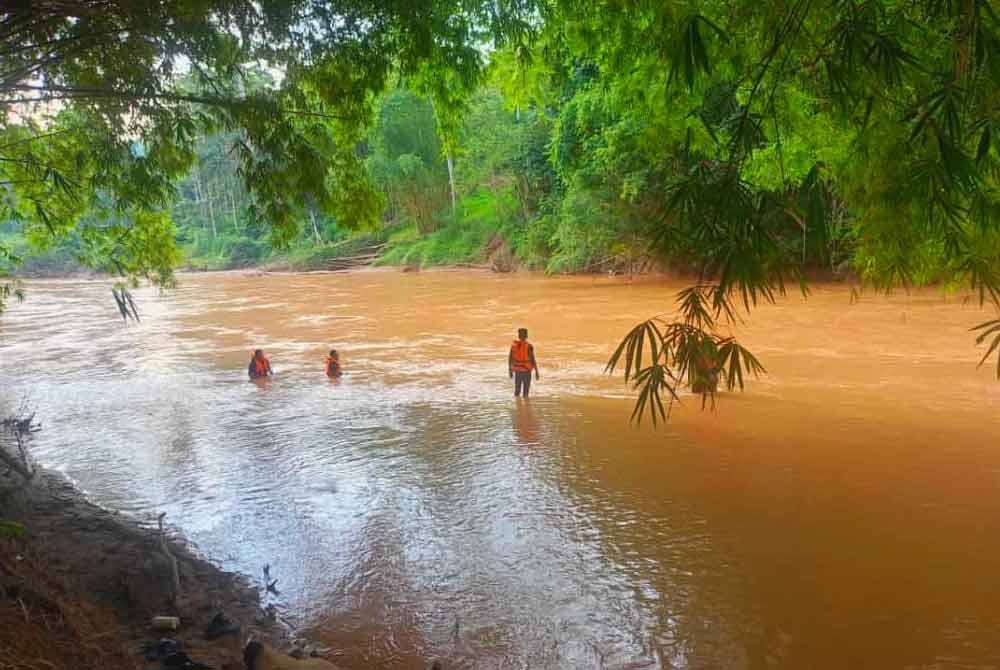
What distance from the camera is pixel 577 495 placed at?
6.80m

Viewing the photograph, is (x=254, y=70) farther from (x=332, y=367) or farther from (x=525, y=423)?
(x=332, y=367)

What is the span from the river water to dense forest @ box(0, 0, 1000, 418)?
1.75 m

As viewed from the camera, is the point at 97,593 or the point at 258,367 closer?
the point at 97,593

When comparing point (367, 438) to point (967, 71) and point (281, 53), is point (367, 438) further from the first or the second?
point (967, 71)

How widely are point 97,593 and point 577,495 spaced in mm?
4073

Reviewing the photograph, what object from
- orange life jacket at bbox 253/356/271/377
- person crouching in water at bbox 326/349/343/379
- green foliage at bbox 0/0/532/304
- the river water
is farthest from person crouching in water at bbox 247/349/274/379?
green foliage at bbox 0/0/532/304

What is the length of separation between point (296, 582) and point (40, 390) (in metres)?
10.2

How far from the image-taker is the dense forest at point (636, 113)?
2301 millimetres

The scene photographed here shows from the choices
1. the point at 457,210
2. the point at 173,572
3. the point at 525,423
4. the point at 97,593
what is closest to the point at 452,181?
the point at 457,210

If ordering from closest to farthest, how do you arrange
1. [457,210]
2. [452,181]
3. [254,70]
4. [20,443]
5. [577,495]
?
[254,70]
[577,495]
[20,443]
[452,181]
[457,210]

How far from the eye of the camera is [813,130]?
6492mm

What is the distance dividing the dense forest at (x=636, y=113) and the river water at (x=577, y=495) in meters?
1.75

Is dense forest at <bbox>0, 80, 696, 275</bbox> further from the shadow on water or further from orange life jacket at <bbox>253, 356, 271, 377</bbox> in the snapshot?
the shadow on water

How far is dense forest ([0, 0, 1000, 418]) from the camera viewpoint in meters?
2.30
